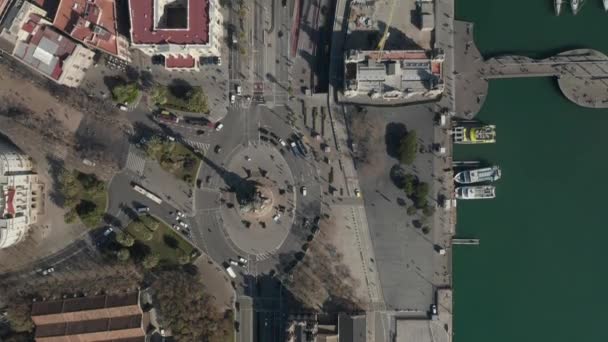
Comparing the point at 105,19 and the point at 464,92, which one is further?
the point at 464,92

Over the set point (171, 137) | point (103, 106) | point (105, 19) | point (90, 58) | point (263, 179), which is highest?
point (105, 19)

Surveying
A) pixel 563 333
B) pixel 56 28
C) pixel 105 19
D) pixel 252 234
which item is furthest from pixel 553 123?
pixel 56 28

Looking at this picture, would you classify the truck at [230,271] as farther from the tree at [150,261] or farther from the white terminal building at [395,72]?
the white terminal building at [395,72]

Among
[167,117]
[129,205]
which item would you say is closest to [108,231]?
[129,205]

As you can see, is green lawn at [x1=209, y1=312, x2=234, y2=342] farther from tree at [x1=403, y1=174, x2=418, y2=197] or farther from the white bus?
tree at [x1=403, y1=174, x2=418, y2=197]

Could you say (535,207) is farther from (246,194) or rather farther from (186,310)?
(186,310)

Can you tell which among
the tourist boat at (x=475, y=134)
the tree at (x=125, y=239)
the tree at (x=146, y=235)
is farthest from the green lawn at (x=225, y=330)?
the tourist boat at (x=475, y=134)

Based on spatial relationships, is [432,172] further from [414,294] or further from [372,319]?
[372,319]
